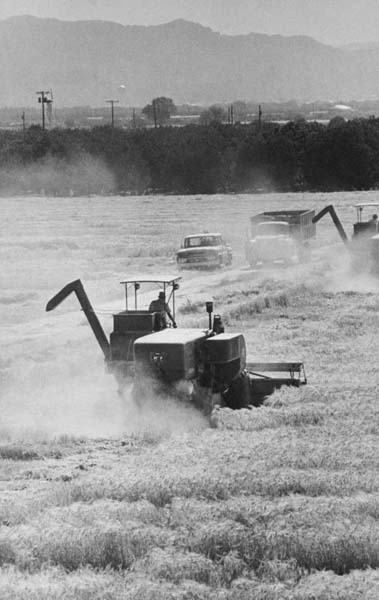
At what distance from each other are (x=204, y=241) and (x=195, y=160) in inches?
2018

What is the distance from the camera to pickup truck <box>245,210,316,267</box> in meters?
40.7

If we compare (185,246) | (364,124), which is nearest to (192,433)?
(185,246)

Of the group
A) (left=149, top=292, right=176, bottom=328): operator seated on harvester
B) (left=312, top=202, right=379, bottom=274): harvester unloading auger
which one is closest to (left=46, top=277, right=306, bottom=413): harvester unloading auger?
(left=149, top=292, right=176, bottom=328): operator seated on harvester

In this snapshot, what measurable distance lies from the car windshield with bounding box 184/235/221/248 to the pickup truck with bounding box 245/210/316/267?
115 cm

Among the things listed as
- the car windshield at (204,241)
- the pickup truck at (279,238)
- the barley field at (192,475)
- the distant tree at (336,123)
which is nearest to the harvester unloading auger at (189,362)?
the barley field at (192,475)

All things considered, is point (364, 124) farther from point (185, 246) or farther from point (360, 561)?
point (360, 561)

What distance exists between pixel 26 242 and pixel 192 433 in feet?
127

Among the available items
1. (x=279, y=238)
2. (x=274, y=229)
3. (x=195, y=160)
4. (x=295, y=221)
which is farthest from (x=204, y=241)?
(x=195, y=160)

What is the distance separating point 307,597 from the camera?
968 cm

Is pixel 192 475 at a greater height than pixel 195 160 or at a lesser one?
greater

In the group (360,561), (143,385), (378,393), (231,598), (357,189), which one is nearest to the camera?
(231,598)

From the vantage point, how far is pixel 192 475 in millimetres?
13227

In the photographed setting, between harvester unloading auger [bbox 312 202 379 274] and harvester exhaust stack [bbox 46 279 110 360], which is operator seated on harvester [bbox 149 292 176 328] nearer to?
harvester exhaust stack [bbox 46 279 110 360]

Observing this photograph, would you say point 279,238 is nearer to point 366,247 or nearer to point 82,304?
point 366,247
